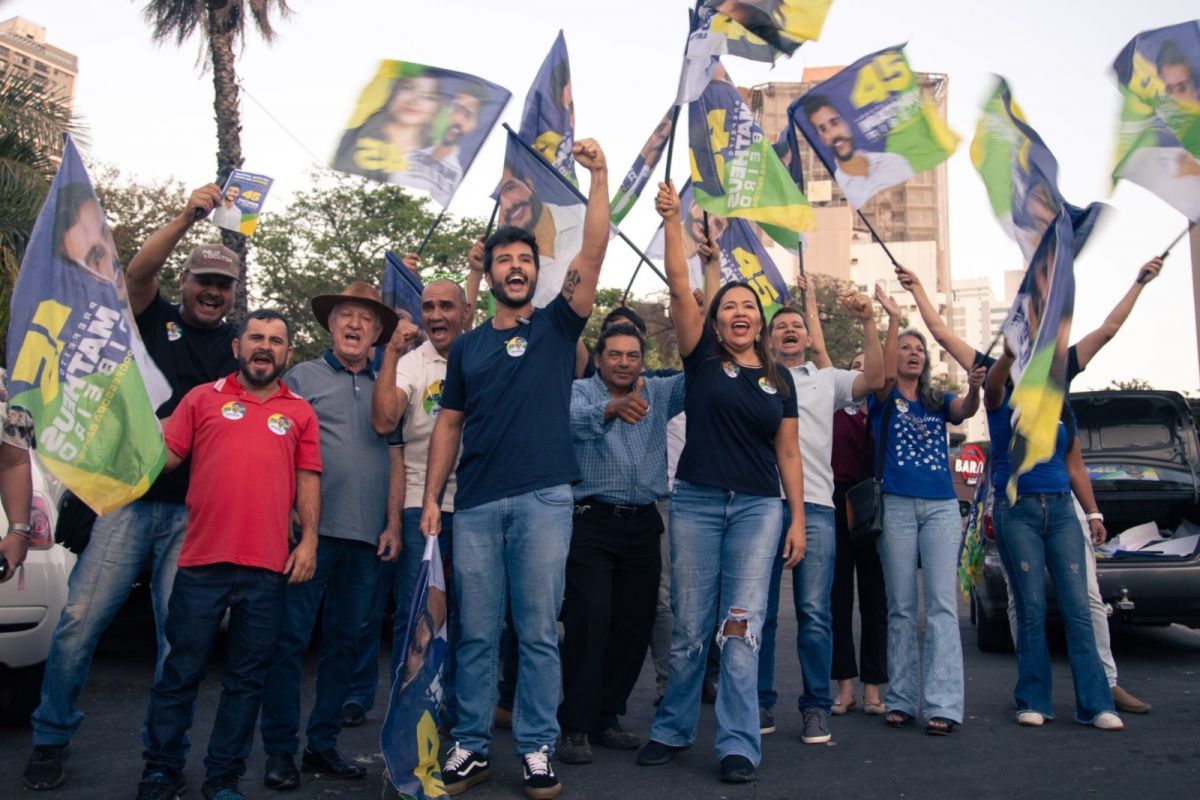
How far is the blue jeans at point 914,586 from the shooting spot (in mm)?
6176

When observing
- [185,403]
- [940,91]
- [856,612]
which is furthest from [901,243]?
[185,403]

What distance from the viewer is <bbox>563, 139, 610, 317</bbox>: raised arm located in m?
5.11

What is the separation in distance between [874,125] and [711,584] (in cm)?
358

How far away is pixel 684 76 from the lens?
22.5 feet

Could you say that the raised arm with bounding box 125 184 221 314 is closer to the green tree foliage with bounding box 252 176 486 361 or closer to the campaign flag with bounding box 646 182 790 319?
the campaign flag with bounding box 646 182 790 319

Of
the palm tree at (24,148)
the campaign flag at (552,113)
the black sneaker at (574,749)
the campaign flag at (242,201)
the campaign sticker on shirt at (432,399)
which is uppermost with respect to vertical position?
the palm tree at (24,148)

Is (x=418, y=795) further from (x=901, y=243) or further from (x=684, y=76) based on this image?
(x=901, y=243)

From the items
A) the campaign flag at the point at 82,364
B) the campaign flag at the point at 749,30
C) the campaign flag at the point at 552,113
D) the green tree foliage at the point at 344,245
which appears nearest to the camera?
the campaign flag at the point at 82,364

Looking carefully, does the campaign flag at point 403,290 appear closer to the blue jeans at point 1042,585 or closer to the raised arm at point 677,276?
the raised arm at point 677,276

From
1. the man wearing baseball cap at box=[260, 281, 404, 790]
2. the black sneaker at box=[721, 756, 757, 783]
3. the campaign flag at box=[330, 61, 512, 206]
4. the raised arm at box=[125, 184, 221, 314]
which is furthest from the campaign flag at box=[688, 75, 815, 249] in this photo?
the black sneaker at box=[721, 756, 757, 783]

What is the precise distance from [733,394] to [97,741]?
11.3 feet

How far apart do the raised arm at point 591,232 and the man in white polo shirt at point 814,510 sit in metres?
1.40

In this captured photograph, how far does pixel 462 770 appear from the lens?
16.1 ft

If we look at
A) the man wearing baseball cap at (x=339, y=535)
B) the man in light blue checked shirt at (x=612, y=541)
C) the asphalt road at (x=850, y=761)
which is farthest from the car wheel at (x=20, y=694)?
the man in light blue checked shirt at (x=612, y=541)
